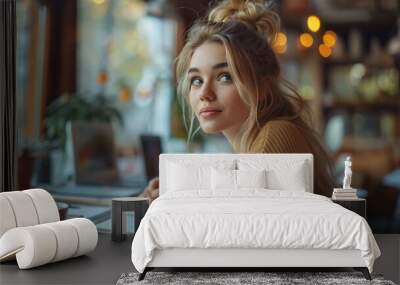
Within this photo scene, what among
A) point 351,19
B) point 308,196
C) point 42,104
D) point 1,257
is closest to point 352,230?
point 308,196

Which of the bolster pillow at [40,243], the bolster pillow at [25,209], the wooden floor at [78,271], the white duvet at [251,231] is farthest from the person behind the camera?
the bolster pillow at [25,209]

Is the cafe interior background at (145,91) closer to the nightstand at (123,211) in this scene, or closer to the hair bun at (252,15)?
the hair bun at (252,15)

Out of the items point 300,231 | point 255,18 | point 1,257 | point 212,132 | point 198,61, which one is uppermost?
point 255,18

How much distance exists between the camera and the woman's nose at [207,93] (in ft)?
21.7

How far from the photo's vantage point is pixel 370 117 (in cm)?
677

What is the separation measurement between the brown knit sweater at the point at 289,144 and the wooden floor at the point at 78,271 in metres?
1.80

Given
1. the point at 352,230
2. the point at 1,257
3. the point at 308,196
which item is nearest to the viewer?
the point at 352,230

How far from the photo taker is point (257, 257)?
14.6 ft

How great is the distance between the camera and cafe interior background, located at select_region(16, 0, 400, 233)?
22.1ft

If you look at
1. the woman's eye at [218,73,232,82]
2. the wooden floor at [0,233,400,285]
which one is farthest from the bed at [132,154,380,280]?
the woman's eye at [218,73,232,82]

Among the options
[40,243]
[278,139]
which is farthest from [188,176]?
[40,243]

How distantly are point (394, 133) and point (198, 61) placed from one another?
212 cm

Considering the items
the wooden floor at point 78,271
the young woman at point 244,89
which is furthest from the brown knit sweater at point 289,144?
the wooden floor at point 78,271

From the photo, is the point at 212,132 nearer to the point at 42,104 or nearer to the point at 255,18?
the point at 255,18
